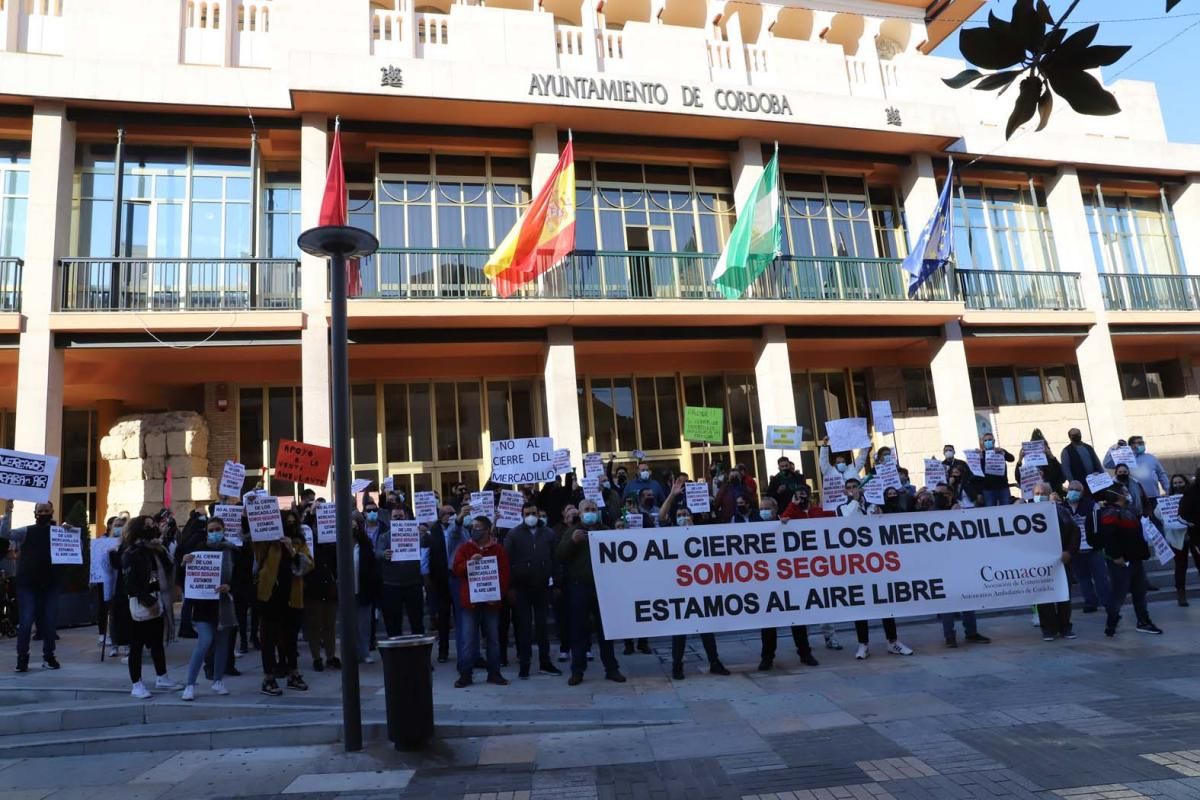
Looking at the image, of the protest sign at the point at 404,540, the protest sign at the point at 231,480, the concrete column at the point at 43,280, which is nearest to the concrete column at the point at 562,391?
the protest sign at the point at 231,480

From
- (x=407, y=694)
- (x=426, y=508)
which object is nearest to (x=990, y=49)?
(x=407, y=694)

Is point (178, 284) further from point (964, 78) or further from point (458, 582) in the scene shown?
point (964, 78)

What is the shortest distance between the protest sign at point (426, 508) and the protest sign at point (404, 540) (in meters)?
0.87

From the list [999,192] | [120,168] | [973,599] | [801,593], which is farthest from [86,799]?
[999,192]

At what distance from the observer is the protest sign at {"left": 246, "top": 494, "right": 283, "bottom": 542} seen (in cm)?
826

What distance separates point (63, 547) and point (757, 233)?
1315 centimetres

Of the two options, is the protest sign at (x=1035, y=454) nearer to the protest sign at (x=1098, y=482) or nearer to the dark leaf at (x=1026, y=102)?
the protest sign at (x=1098, y=482)

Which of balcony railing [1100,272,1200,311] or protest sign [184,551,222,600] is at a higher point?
balcony railing [1100,272,1200,311]

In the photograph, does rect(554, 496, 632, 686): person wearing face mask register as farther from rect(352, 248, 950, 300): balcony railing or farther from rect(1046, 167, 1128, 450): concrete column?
rect(1046, 167, 1128, 450): concrete column

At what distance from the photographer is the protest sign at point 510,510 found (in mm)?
10008

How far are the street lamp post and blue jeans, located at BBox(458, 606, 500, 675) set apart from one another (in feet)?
6.12

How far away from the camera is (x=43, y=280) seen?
14.9 m

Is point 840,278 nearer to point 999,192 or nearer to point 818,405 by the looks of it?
point 818,405

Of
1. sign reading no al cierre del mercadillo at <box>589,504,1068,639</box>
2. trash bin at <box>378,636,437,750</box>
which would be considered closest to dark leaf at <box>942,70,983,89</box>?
trash bin at <box>378,636,437,750</box>
